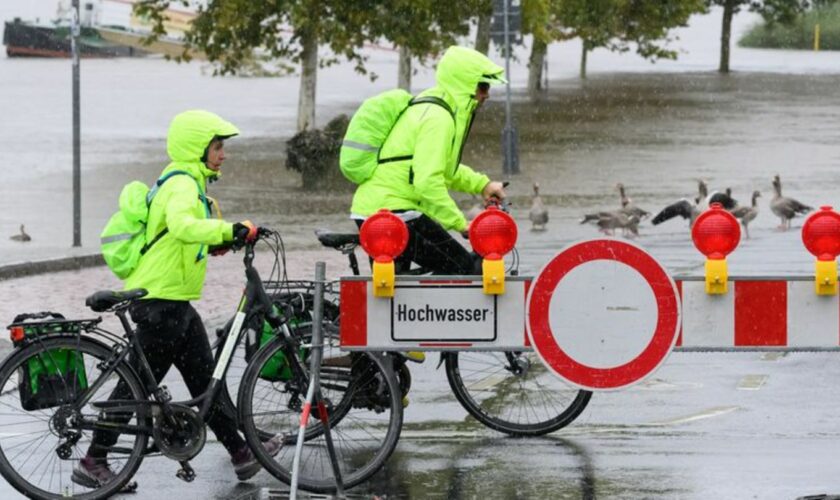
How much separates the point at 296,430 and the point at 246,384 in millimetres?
505

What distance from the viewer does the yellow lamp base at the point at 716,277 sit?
7703 mm

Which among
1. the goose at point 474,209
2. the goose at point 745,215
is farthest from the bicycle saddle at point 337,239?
the goose at point 745,215

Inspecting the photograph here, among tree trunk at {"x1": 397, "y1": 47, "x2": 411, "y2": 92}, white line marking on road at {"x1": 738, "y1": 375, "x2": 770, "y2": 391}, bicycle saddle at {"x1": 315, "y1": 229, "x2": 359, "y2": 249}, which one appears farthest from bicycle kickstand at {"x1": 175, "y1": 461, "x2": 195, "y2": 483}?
tree trunk at {"x1": 397, "y1": 47, "x2": 411, "y2": 92}

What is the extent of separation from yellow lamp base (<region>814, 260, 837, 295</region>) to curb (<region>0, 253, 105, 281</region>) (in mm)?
10828

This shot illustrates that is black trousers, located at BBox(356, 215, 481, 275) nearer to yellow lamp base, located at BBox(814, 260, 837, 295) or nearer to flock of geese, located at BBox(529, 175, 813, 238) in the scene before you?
yellow lamp base, located at BBox(814, 260, 837, 295)

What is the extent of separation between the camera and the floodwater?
22.8 metres

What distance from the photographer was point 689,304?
25.6 ft

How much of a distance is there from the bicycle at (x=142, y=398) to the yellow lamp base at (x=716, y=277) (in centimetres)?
153

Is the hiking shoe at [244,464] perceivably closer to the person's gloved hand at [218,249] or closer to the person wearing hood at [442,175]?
the person's gloved hand at [218,249]

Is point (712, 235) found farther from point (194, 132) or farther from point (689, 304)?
point (194, 132)

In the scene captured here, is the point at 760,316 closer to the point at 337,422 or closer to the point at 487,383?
the point at 337,422

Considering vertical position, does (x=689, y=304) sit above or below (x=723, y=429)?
above

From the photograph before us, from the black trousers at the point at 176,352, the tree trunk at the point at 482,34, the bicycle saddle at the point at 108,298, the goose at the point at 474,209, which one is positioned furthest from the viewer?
the tree trunk at the point at 482,34

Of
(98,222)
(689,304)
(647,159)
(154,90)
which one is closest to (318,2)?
(647,159)
